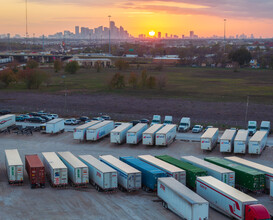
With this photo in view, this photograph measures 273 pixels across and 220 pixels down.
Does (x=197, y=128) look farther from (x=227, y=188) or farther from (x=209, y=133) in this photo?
(x=227, y=188)

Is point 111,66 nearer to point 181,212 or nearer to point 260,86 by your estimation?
point 260,86

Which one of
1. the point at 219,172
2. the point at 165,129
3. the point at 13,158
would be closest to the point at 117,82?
the point at 165,129

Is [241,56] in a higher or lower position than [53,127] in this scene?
higher

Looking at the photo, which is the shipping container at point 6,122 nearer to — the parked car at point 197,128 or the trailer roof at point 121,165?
the trailer roof at point 121,165

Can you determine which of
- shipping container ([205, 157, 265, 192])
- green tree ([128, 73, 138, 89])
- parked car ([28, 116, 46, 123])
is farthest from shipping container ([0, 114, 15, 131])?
green tree ([128, 73, 138, 89])

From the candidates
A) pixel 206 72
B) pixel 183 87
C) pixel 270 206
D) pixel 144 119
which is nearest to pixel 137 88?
pixel 183 87

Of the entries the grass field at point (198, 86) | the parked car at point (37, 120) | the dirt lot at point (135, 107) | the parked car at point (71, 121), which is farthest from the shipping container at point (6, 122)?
the grass field at point (198, 86)
